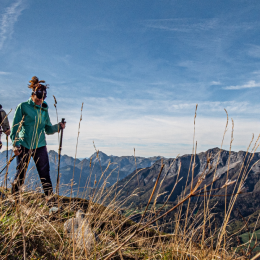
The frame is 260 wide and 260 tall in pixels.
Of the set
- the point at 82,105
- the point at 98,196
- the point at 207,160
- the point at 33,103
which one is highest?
the point at 33,103

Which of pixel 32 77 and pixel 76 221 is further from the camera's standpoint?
pixel 32 77

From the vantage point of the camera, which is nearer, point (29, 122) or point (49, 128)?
point (29, 122)

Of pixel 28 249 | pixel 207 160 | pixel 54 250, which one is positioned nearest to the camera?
pixel 207 160

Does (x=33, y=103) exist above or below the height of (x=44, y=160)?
above

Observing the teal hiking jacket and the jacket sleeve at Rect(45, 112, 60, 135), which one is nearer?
the teal hiking jacket

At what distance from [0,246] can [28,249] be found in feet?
0.86

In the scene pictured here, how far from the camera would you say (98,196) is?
2.63 m

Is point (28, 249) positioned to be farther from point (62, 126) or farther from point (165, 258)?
point (62, 126)

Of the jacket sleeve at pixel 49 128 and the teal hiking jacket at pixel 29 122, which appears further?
the jacket sleeve at pixel 49 128

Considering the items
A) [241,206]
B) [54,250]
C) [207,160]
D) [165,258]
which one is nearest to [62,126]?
[54,250]

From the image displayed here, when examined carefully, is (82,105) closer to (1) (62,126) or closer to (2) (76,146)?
(2) (76,146)

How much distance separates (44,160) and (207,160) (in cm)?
438

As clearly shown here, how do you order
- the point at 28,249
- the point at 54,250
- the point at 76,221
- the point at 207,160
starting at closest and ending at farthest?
the point at 207,160
the point at 28,249
the point at 54,250
the point at 76,221

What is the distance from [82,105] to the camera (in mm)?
1847
